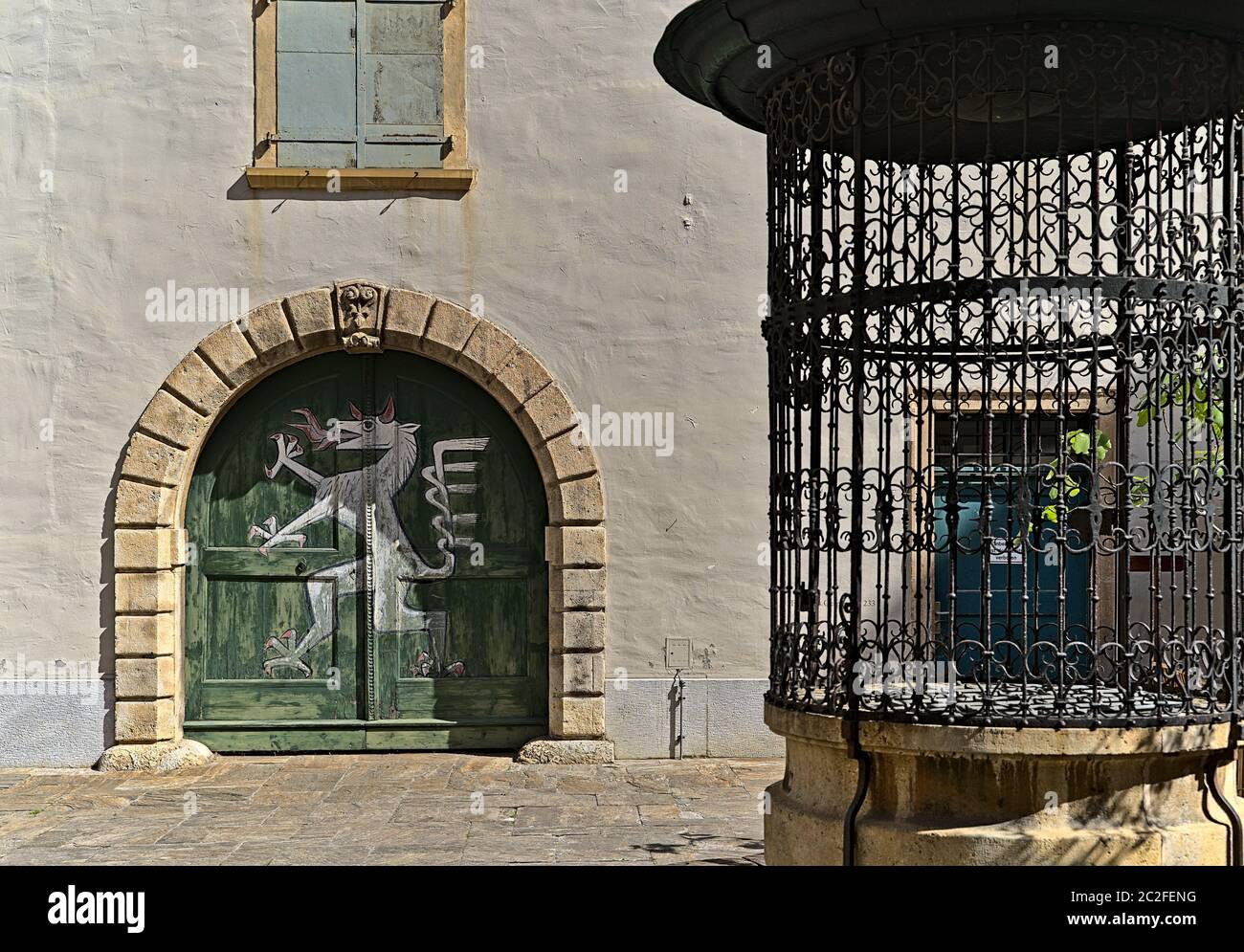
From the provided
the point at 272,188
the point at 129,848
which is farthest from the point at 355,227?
the point at 129,848

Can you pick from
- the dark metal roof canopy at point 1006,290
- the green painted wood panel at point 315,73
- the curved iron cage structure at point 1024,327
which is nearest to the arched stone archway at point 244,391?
the green painted wood panel at point 315,73

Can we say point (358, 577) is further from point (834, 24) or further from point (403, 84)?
point (834, 24)

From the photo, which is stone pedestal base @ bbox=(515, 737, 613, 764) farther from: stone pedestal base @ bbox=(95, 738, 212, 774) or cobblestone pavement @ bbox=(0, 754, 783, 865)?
stone pedestal base @ bbox=(95, 738, 212, 774)

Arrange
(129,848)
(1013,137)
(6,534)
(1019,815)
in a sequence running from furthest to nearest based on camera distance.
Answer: (6,534), (129,848), (1013,137), (1019,815)

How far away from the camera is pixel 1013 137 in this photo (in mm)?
6230

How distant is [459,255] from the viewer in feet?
31.1

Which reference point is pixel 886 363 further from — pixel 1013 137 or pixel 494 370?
pixel 494 370

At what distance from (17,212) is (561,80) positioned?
3.50 m

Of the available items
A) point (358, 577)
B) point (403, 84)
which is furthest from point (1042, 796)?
point (403, 84)

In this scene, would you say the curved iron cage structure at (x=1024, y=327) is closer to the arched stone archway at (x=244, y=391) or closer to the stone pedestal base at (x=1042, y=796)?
the stone pedestal base at (x=1042, y=796)

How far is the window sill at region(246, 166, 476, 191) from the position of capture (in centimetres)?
936

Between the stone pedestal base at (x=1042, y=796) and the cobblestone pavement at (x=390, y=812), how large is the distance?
1.90 metres

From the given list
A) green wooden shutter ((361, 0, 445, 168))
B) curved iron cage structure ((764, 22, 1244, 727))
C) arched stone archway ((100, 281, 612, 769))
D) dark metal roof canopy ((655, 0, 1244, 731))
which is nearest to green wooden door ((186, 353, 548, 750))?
arched stone archway ((100, 281, 612, 769))

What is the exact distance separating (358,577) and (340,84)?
3086 millimetres
